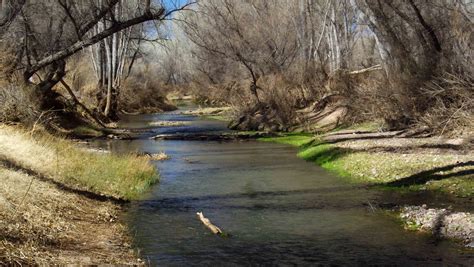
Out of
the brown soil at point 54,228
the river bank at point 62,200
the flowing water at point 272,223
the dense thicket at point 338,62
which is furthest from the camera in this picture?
the dense thicket at point 338,62

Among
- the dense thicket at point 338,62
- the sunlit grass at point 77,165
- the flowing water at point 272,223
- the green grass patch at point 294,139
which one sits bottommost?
the flowing water at point 272,223

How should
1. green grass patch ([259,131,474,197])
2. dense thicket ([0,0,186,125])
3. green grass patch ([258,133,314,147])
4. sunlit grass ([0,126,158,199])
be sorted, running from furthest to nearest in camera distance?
green grass patch ([258,133,314,147]) → dense thicket ([0,0,186,125]) → green grass patch ([259,131,474,197]) → sunlit grass ([0,126,158,199])

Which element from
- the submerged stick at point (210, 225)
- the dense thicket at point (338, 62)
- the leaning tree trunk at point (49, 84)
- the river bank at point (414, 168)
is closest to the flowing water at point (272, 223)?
the submerged stick at point (210, 225)

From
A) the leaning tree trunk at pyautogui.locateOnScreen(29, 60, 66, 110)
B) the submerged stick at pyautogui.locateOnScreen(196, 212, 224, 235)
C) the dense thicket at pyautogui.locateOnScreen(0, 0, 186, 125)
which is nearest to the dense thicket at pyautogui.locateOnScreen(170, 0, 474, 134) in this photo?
the dense thicket at pyautogui.locateOnScreen(0, 0, 186, 125)

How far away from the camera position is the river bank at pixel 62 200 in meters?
7.98

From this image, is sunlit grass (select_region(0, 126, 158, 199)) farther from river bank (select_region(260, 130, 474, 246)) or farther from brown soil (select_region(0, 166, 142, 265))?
river bank (select_region(260, 130, 474, 246))

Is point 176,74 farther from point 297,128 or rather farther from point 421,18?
point 421,18

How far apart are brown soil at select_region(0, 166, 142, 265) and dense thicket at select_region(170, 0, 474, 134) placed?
9886mm

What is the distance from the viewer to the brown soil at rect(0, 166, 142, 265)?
7.50 m

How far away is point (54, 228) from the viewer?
936 cm

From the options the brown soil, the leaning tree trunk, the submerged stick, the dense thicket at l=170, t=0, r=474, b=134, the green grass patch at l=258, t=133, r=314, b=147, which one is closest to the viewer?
the brown soil

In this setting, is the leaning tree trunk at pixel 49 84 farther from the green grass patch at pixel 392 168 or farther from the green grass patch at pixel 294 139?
the green grass patch at pixel 392 168

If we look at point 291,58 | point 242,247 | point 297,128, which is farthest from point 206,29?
point 242,247

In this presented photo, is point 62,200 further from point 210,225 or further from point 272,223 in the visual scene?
point 272,223
